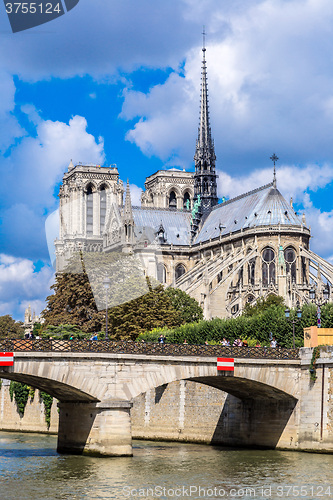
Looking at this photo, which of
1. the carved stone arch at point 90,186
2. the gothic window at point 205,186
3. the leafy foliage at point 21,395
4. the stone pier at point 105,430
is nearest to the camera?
the stone pier at point 105,430

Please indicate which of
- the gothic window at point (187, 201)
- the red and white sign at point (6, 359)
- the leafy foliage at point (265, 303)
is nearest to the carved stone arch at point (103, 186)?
the gothic window at point (187, 201)

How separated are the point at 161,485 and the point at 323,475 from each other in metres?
6.65

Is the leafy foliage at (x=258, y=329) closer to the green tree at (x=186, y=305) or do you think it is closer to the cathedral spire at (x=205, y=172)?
the green tree at (x=186, y=305)

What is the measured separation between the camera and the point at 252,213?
11425 centimetres

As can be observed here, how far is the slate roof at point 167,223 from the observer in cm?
13100

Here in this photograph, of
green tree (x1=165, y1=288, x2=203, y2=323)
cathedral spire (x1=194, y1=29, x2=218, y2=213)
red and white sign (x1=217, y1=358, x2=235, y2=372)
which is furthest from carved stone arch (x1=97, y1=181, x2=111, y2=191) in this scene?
red and white sign (x1=217, y1=358, x2=235, y2=372)

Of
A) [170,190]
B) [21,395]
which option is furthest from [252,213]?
[170,190]

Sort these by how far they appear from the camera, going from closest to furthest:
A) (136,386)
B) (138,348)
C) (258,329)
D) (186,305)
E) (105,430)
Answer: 1. (105,430)
2. (136,386)
3. (138,348)
4. (258,329)
5. (186,305)

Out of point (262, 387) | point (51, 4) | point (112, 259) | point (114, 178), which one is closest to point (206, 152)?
point (114, 178)

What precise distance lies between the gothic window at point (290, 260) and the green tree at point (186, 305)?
47.1ft

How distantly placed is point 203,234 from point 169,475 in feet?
296

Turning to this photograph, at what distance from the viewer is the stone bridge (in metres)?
44.3

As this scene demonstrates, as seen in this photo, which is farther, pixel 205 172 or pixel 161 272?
pixel 205 172

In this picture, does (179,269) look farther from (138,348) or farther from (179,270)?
(138,348)
